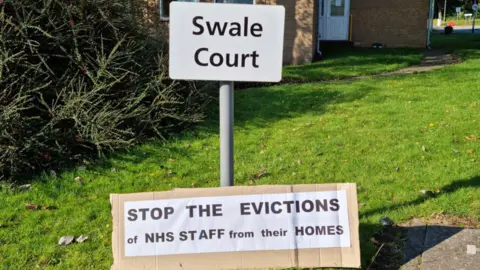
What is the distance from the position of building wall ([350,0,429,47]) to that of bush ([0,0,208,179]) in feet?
48.5

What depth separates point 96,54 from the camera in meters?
6.21

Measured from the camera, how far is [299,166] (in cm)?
529

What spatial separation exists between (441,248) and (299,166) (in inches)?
80.3

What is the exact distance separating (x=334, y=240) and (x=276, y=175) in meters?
1.93

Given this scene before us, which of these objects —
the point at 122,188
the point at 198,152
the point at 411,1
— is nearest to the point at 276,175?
the point at 198,152

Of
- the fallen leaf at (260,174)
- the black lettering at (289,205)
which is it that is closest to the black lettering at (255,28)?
the black lettering at (289,205)

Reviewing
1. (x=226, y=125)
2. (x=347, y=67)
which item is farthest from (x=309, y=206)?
(x=347, y=67)

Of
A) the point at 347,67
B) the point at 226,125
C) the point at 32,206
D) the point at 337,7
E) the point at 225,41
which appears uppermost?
the point at 337,7

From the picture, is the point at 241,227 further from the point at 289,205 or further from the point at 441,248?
the point at 441,248

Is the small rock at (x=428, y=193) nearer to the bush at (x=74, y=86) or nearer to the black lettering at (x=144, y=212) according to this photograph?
the black lettering at (x=144, y=212)

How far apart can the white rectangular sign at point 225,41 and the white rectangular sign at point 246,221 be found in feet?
2.87

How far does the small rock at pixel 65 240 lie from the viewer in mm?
3729

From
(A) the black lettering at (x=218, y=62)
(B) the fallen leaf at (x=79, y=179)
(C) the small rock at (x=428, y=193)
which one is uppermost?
(A) the black lettering at (x=218, y=62)

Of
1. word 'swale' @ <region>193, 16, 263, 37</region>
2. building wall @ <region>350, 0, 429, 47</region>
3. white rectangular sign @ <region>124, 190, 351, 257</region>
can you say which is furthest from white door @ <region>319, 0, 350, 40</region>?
word 'swale' @ <region>193, 16, 263, 37</region>
